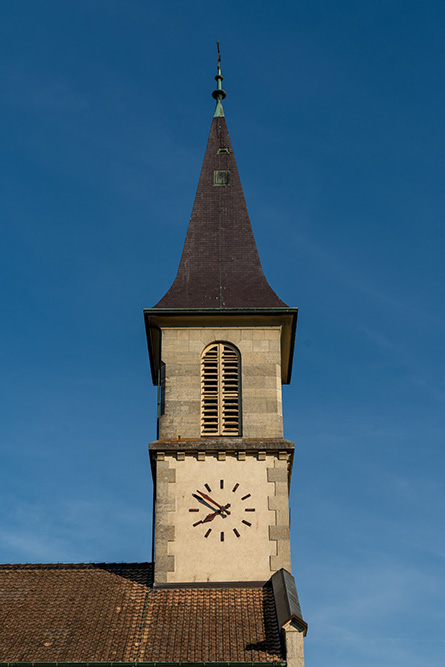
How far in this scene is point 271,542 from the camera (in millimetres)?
25828

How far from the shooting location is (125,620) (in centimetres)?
2383

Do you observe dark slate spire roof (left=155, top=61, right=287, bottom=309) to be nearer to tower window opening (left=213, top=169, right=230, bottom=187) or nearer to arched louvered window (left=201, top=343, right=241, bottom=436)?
tower window opening (left=213, top=169, right=230, bottom=187)

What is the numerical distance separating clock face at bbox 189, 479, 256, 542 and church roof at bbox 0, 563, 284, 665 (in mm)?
1474

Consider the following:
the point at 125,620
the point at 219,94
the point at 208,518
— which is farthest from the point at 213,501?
the point at 219,94

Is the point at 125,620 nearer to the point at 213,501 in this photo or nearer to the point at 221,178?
the point at 213,501

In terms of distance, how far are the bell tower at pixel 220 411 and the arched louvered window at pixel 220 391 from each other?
0.09ft

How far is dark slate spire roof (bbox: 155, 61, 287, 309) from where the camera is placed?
29359 millimetres

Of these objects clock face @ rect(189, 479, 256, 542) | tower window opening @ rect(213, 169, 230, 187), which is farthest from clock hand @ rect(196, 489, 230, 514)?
tower window opening @ rect(213, 169, 230, 187)

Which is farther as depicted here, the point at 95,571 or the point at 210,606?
the point at 95,571

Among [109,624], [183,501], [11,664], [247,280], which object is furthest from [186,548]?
[247,280]

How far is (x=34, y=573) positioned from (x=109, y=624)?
359 centimetres

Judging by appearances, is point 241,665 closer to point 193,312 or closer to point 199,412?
point 199,412

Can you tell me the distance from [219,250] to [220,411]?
17.8 feet

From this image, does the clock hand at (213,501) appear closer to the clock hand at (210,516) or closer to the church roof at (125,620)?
the clock hand at (210,516)
